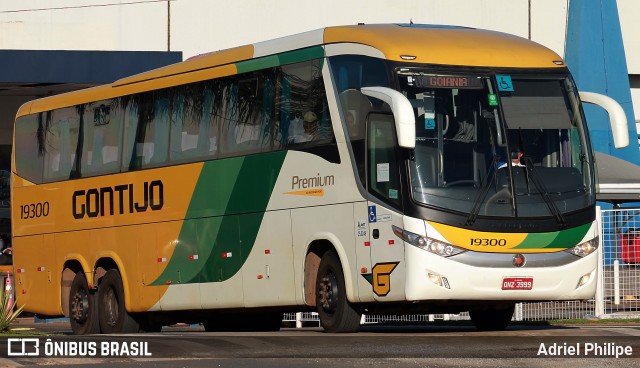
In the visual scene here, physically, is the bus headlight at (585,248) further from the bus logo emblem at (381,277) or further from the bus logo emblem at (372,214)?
the bus logo emblem at (372,214)

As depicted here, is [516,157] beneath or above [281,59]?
beneath

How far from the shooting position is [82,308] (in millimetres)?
22453

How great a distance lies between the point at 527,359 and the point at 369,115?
4.46m

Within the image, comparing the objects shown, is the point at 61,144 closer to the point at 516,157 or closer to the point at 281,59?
the point at 281,59

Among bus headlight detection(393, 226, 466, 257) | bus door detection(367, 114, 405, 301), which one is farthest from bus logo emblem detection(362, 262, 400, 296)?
bus headlight detection(393, 226, 466, 257)

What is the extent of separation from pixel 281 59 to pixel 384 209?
2966 mm

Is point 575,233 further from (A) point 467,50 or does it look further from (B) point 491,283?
(A) point 467,50

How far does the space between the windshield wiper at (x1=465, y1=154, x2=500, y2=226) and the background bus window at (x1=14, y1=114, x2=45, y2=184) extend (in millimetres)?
9387

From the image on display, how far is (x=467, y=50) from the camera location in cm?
1727

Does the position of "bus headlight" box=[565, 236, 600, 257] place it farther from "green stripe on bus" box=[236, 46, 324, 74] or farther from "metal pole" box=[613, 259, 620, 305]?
"metal pole" box=[613, 259, 620, 305]

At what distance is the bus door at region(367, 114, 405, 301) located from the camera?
16453 mm

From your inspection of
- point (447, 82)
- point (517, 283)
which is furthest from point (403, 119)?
point (517, 283)

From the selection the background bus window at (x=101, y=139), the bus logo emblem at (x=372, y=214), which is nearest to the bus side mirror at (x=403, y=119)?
the bus logo emblem at (x=372, y=214)

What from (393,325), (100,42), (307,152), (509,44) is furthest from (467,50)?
(100,42)
